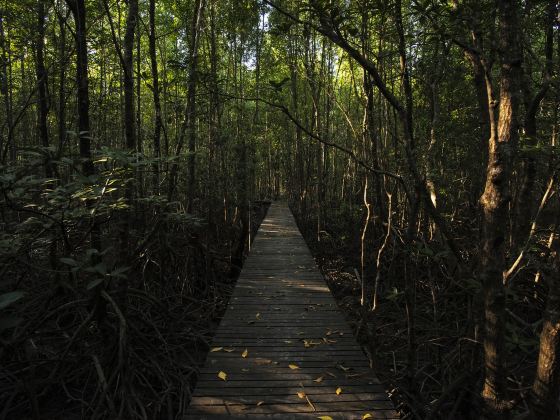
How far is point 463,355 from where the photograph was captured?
3.59 metres

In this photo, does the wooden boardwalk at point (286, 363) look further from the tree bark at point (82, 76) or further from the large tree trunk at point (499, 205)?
the tree bark at point (82, 76)

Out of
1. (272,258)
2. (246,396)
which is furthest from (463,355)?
(272,258)

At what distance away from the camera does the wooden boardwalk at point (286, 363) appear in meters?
2.29

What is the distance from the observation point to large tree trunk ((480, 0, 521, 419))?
1683mm

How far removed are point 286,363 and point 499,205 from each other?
1.90 m

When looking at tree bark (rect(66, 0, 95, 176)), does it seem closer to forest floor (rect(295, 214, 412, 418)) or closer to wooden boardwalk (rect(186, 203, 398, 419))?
wooden boardwalk (rect(186, 203, 398, 419))

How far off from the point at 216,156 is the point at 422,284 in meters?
5.50

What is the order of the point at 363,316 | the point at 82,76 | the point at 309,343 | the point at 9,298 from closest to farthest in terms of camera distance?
the point at 9,298
the point at 82,76
the point at 309,343
the point at 363,316

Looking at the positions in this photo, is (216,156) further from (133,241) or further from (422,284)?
(422,284)

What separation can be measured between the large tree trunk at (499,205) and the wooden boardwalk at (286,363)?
0.71 meters

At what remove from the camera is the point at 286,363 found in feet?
9.31

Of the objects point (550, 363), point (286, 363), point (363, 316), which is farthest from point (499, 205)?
point (363, 316)

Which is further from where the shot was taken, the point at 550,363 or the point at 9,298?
the point at 550,363

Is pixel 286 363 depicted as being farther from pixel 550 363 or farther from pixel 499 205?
pixel 499 205
